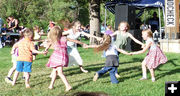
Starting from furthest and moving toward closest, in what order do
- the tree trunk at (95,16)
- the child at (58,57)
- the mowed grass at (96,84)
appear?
the tree trunk at (95,16) → the child at (58,57) → the mowed grass at (96,84)

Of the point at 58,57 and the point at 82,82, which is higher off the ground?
the point at 58,57

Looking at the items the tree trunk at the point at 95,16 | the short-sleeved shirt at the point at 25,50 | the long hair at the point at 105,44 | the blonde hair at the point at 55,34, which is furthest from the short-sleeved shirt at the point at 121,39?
the tree trunk at the point at 95,16

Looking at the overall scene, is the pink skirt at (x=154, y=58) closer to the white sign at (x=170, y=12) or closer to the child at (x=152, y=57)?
the child at (x=152, y=57)

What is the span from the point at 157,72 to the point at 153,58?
1.37m

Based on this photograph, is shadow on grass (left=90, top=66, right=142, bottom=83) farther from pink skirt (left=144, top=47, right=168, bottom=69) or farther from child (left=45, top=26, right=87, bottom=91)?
child (left=45, top=26, right=87, bottom=91)

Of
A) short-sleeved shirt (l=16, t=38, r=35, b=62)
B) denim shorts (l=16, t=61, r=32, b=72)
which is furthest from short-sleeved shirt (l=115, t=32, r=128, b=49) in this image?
denim shorts (l=16, t=61, r=32, b=72)

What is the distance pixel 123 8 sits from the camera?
16609 millimetres

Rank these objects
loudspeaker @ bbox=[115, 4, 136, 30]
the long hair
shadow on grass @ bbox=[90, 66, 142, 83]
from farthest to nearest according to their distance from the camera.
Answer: loudspeaker @ bbox=[115, 4, 136, 30]
shadow on grass @ bbox=[90, 66, 142, 83]
the long hair

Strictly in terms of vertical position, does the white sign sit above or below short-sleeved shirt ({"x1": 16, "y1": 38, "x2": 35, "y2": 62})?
above

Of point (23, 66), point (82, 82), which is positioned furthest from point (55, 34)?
point (82, 82)

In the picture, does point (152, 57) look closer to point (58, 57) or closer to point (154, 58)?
point (154, 58)

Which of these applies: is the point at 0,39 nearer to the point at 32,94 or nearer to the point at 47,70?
the point at 47,70

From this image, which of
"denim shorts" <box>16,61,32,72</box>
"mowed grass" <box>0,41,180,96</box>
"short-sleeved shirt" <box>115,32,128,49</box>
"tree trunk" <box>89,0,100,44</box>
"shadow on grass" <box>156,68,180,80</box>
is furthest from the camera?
"tree trunk" <box>89,0,100,44</box>

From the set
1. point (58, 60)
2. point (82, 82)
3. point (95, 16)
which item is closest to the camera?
point (58, 60)
